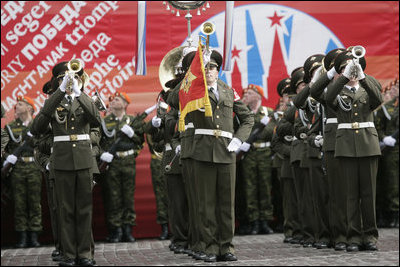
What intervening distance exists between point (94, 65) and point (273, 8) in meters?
2.85

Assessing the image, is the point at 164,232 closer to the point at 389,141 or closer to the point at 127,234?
the point at 127,234

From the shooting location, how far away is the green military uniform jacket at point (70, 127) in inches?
316

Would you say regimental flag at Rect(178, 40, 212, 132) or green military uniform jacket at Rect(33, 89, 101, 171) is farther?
green military uniform jacket at Rect(33, 89, 101, 171)

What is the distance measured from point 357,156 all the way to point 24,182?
5.29m

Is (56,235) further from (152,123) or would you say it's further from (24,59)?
(24,59)

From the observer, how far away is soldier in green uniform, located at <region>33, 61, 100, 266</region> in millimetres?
8070

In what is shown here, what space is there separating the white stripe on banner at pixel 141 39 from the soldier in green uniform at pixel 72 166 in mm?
3027

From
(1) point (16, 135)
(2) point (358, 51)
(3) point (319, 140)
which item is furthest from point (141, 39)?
(1) point (16, 135)

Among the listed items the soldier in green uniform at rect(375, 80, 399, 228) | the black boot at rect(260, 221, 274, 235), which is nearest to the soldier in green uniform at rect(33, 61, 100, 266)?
the black boot at rect(260, 221, 274, 235)

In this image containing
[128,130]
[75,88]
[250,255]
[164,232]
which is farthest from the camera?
[164,232]

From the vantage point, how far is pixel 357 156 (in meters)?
8.31

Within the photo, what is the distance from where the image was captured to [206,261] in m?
7.38

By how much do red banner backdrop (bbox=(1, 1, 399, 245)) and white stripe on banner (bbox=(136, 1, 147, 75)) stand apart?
6.48 meters

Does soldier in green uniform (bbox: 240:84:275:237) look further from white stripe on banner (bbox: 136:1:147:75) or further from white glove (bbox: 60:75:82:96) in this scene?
white stripe on banner (bbox: 136:1:147:75)
